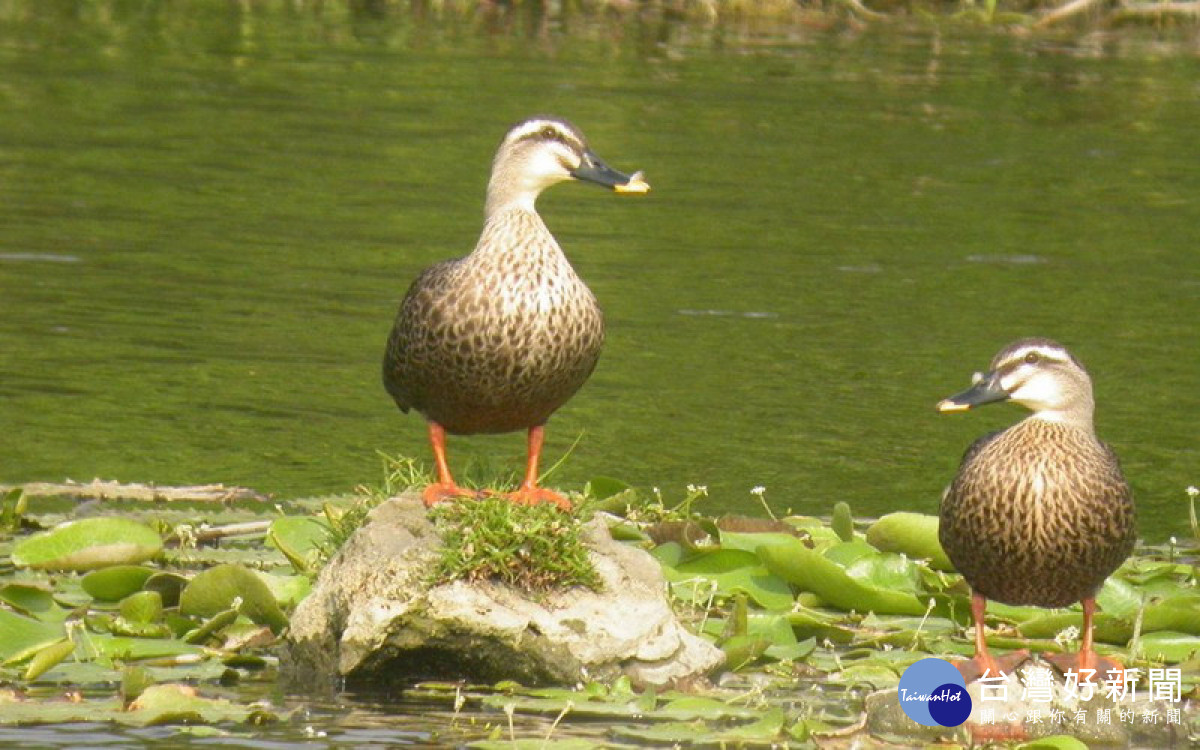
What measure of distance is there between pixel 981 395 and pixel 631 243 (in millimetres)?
9912

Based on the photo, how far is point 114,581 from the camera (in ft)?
25.3

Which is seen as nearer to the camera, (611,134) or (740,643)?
(740,643)

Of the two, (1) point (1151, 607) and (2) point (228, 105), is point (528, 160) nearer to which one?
(1) point (1151, 607)

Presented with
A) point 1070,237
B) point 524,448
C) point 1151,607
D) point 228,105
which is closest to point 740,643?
point 1151,607

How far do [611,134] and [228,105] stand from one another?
430cm

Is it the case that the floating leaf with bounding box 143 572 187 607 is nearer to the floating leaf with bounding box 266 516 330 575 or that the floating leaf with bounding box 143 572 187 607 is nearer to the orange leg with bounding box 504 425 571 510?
the floating leaf with bounding box 266 516 330 575

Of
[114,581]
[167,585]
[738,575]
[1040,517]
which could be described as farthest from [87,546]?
[1040,517]

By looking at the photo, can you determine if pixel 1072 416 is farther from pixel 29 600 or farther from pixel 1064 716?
pixel 29 600

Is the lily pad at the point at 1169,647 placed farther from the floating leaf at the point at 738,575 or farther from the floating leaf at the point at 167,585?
the floating leaf at the point at 167,585

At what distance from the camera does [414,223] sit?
17172 millimetres

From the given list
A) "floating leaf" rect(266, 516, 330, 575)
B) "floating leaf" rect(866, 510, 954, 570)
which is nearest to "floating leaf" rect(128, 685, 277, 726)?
"floating leaf" rect(266, 516, 330, 575)

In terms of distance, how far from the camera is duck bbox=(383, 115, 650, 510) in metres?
7.23

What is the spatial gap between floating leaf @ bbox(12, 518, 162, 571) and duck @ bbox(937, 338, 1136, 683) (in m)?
2.90

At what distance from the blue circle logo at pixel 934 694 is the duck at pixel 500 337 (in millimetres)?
1286
